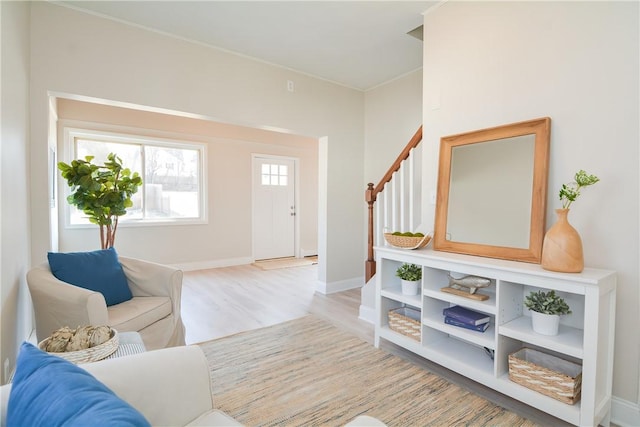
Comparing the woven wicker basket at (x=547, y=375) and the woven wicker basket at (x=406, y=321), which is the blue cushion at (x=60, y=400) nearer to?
the woven wicker basket at (x=547, y=375)

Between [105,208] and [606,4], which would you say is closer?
Answer: [606,4]

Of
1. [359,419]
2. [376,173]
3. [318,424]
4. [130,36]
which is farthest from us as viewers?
[376,173]

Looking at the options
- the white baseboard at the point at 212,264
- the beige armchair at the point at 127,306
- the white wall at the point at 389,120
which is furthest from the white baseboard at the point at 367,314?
the white baseboard at the point at 212,264

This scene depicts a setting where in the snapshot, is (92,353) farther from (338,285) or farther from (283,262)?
(283,262)

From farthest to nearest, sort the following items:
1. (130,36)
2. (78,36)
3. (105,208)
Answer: (105,208) → (130,36) → (78,36)

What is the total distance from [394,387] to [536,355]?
876 mm

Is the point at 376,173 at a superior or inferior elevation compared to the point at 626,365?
superior

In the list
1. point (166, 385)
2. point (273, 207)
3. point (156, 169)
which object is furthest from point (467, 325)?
point (156, 169)

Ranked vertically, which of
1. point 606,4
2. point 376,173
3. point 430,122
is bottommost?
point 376,173

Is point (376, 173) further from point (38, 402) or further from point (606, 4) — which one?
point (38, 402)

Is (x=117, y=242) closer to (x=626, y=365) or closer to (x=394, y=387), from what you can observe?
(x=394, y=387)

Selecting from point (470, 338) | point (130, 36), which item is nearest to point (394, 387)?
point (470, 338)

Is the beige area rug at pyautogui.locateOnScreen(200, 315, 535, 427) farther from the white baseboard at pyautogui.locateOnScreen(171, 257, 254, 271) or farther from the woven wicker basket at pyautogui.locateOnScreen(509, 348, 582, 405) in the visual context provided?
the white baseboard at pyautogui.locateOnScreen(171, 257, 254, 271)

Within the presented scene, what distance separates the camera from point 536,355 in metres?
1.91
